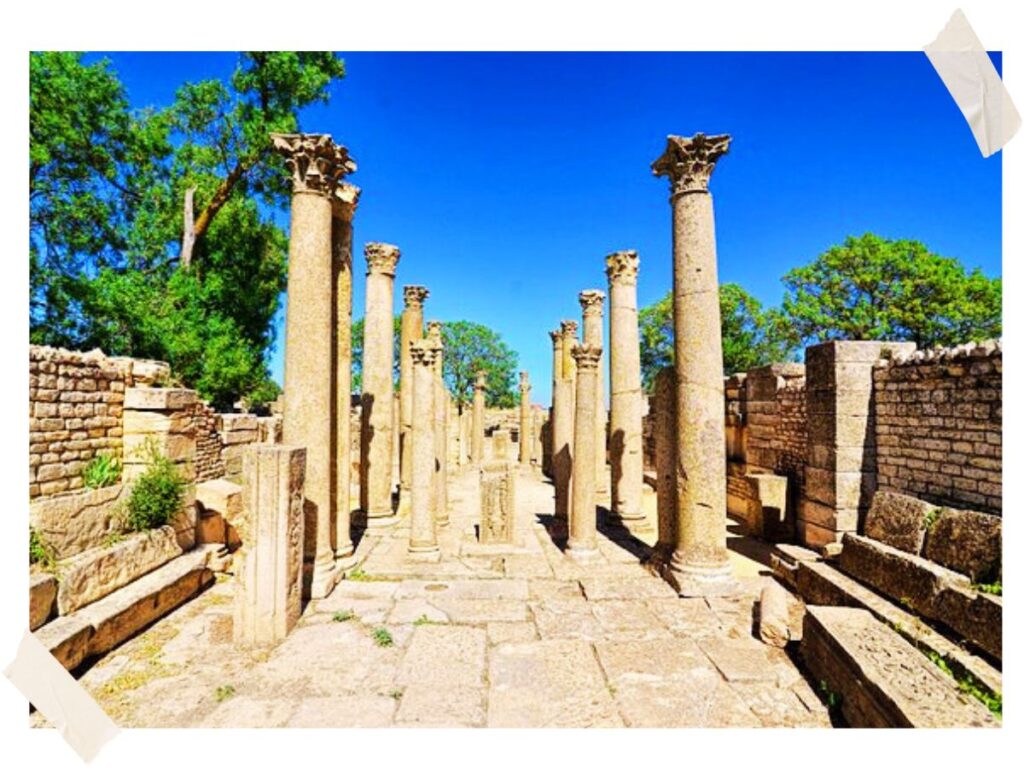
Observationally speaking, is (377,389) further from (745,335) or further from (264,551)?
(745,335)

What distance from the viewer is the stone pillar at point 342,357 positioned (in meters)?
6.24

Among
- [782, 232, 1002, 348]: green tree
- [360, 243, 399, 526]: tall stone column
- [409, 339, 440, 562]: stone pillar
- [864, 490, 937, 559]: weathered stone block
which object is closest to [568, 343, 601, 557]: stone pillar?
[409, 339, 440, 562]: stone pillar

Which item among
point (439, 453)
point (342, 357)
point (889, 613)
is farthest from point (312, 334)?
point (889, 613)

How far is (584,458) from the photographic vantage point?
7.22 metres

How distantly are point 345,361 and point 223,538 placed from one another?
3.25 metres

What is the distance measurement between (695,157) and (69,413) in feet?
26.5

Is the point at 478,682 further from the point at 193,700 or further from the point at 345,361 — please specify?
the point at 345,361

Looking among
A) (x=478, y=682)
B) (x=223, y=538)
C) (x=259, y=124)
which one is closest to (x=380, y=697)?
(x=478, y=682)

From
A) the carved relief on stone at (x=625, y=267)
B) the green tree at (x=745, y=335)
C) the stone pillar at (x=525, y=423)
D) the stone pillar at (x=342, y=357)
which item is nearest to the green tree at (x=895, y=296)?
the green tree at (x=745, y=335)

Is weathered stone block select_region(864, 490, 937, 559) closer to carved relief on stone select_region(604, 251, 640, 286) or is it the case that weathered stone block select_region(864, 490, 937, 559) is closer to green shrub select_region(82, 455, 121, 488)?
carved relief on stone select_region(604, 251, 640, 286)

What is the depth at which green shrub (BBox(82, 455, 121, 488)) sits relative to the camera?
5.56 meters

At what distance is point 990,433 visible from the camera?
5.11 metres

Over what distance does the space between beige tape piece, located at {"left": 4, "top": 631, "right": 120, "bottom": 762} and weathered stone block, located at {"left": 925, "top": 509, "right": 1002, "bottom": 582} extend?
6.53 m

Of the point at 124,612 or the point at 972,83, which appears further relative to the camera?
Answer: the point at 124,612
